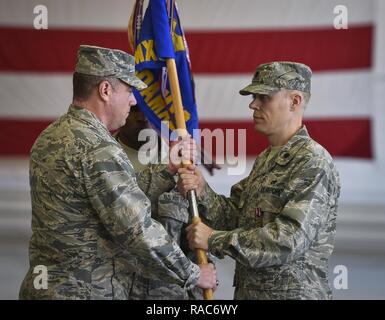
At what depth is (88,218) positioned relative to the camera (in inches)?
76.2

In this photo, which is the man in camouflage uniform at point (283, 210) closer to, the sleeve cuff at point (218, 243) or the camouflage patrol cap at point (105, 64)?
the sleeve cuff at point (218, 243)

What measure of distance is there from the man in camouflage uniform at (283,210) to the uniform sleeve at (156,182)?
0.25 meters

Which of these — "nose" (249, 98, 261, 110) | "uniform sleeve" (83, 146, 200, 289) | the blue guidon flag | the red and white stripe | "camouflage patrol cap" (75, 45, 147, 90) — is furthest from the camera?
the red and white stripe

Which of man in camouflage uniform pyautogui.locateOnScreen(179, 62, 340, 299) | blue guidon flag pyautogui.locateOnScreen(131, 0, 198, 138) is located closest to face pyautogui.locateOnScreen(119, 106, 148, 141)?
blue guidon flag pyautogui.locateOnScreen(131, 0, 198, 138)

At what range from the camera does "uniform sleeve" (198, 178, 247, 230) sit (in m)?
2.41

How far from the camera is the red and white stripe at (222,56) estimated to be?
12.2 feet

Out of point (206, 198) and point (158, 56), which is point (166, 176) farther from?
point (158, 56)

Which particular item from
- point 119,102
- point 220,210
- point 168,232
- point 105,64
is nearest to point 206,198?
point 220,210

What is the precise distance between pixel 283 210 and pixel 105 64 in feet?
2.26

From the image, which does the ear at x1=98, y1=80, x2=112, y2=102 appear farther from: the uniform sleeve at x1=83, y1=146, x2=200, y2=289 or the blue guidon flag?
the blue guidon flag

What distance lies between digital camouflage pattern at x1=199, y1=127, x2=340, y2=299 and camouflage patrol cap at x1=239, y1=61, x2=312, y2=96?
5.8 inches
